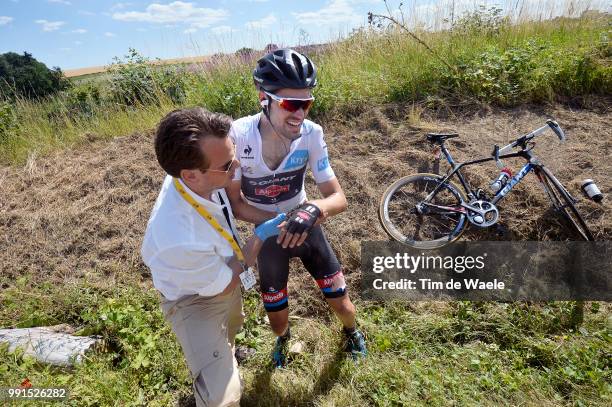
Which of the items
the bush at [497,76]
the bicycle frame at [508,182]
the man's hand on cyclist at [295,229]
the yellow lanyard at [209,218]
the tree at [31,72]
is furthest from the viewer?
the tree at [31,72]

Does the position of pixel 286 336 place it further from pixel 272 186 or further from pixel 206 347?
pixel 272 186

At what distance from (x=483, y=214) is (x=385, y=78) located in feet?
10.4

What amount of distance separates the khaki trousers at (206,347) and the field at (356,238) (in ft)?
2.63

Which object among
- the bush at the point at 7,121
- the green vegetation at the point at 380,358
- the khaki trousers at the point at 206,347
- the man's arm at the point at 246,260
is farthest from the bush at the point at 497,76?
the bush at the point at 7,121

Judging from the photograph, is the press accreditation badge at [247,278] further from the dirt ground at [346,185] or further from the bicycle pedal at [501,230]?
the bicycle pedal at [501,230]

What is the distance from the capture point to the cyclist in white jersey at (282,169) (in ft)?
7.47

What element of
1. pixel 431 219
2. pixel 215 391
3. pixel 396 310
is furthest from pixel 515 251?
pixel 215 391

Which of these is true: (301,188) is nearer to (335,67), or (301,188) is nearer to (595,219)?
(595,219)

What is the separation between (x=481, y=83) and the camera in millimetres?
5473

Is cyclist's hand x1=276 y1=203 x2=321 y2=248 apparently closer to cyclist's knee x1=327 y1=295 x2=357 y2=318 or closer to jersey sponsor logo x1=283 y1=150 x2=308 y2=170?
jersey sponsor logo x1=283 y1=150 x2=308 y2=170

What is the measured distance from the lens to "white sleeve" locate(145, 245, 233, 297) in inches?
67.6

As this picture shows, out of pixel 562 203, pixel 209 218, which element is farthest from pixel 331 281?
pixel 562 203

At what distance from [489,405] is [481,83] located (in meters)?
4.61

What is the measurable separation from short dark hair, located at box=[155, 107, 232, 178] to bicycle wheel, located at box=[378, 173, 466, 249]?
2.72m
